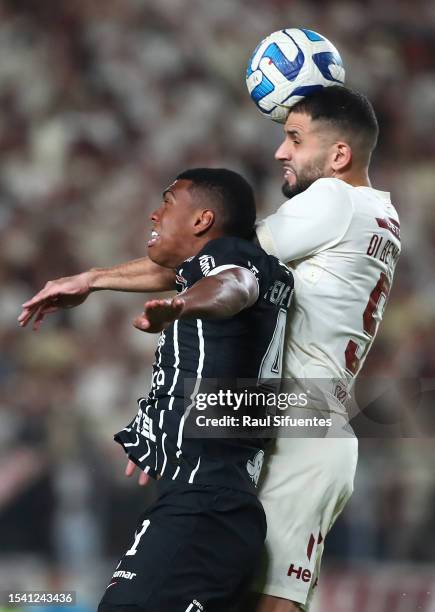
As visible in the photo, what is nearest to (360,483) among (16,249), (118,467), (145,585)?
(118,467)

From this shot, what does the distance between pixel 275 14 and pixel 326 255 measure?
648 centimetres

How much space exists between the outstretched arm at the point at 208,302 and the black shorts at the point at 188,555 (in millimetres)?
491

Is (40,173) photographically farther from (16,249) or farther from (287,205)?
(287,205)

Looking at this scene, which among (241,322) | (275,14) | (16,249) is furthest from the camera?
(275,14)

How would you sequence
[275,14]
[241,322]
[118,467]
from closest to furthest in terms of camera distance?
[241,322] < [118,467] < [275,14]

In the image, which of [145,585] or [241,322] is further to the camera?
[241,322]

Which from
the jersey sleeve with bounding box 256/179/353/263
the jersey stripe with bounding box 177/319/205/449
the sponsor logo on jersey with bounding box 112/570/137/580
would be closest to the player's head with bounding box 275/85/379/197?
the jersey sleeve with bounding box 256/179/353/263

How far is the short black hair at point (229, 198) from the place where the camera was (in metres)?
2.89

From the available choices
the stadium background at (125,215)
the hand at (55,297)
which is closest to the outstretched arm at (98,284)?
the hand at (55,297)

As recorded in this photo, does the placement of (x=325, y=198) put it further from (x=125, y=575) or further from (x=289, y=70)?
(x=125, y=575)

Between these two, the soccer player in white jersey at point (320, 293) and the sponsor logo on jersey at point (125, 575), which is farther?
the soccer player in white jersey at point (320, 293)

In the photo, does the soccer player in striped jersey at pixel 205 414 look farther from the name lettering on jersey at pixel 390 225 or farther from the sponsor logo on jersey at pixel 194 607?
the name lettering on jersey at pixel 390 225

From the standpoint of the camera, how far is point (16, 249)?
743 cm

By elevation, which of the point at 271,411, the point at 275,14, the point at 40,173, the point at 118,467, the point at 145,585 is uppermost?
the point at 275,14
